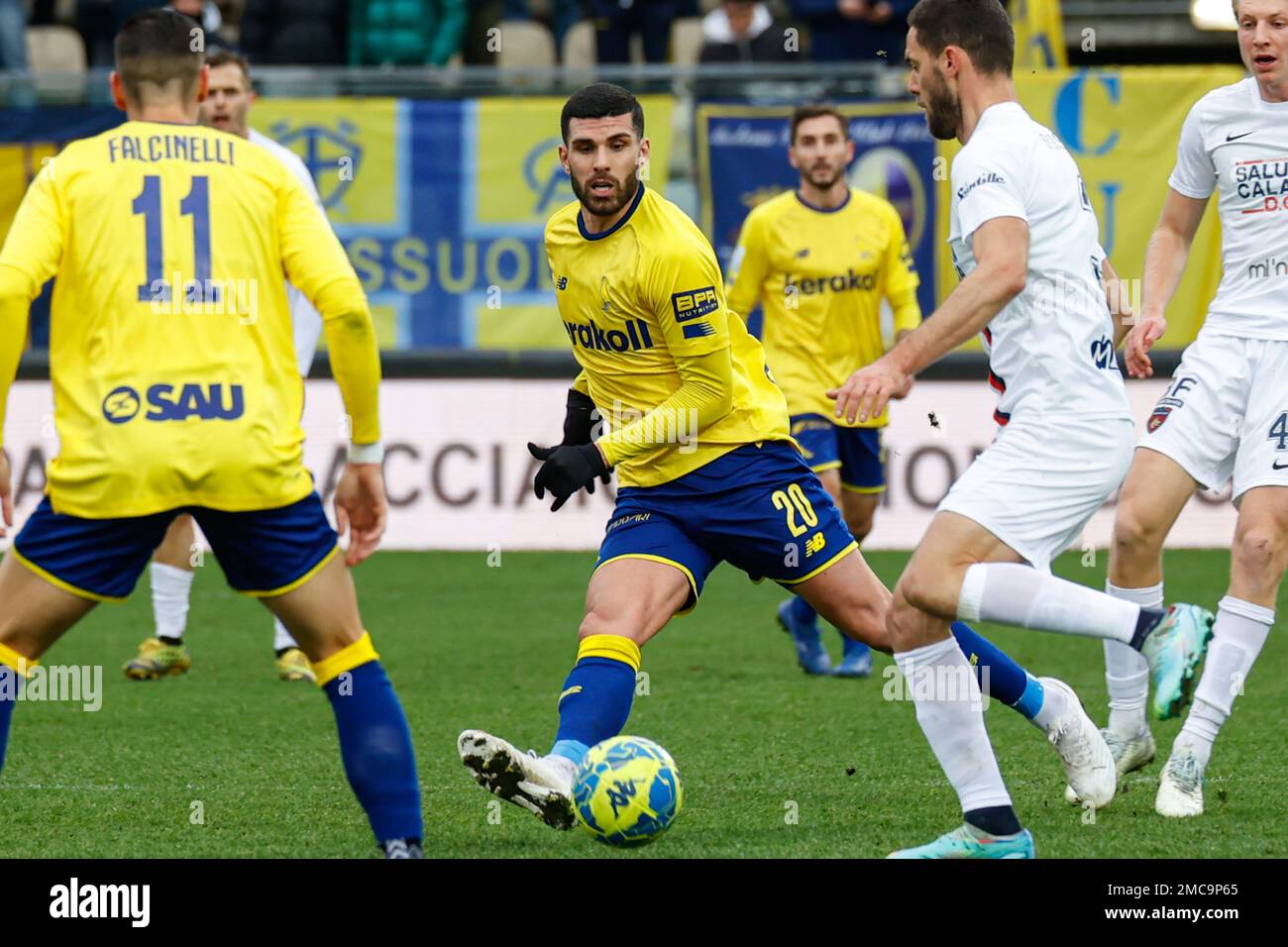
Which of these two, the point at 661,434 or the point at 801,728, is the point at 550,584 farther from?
the point at 661,434

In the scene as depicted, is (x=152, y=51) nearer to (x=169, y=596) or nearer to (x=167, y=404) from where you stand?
(x=167, y=404)

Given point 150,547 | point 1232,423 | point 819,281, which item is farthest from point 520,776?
point 819,281

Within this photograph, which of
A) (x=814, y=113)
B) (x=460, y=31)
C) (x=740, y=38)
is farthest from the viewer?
(x=460, y=31)

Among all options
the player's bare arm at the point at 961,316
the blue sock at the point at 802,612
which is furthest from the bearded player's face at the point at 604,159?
the blue sock at the point at 802,612

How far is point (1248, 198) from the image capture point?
602cm

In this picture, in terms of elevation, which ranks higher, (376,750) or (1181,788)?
(376,750)

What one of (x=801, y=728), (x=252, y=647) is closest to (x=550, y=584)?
(x=252, y=647)

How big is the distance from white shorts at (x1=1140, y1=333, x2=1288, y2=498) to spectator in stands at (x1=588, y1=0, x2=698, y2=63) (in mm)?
Result: 9749

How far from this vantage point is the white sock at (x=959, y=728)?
4.86 metres

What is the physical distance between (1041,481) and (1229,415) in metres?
1.18

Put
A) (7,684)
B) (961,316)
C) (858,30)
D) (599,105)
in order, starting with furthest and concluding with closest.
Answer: (858,30) < (599,105) < (961,316) < (7,684)

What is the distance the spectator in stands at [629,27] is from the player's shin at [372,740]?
→ 10977mm

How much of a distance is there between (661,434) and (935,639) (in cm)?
106

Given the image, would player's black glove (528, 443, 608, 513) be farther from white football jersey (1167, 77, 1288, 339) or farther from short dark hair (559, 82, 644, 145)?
white football jersey (1167, 77, 1288, 339)
